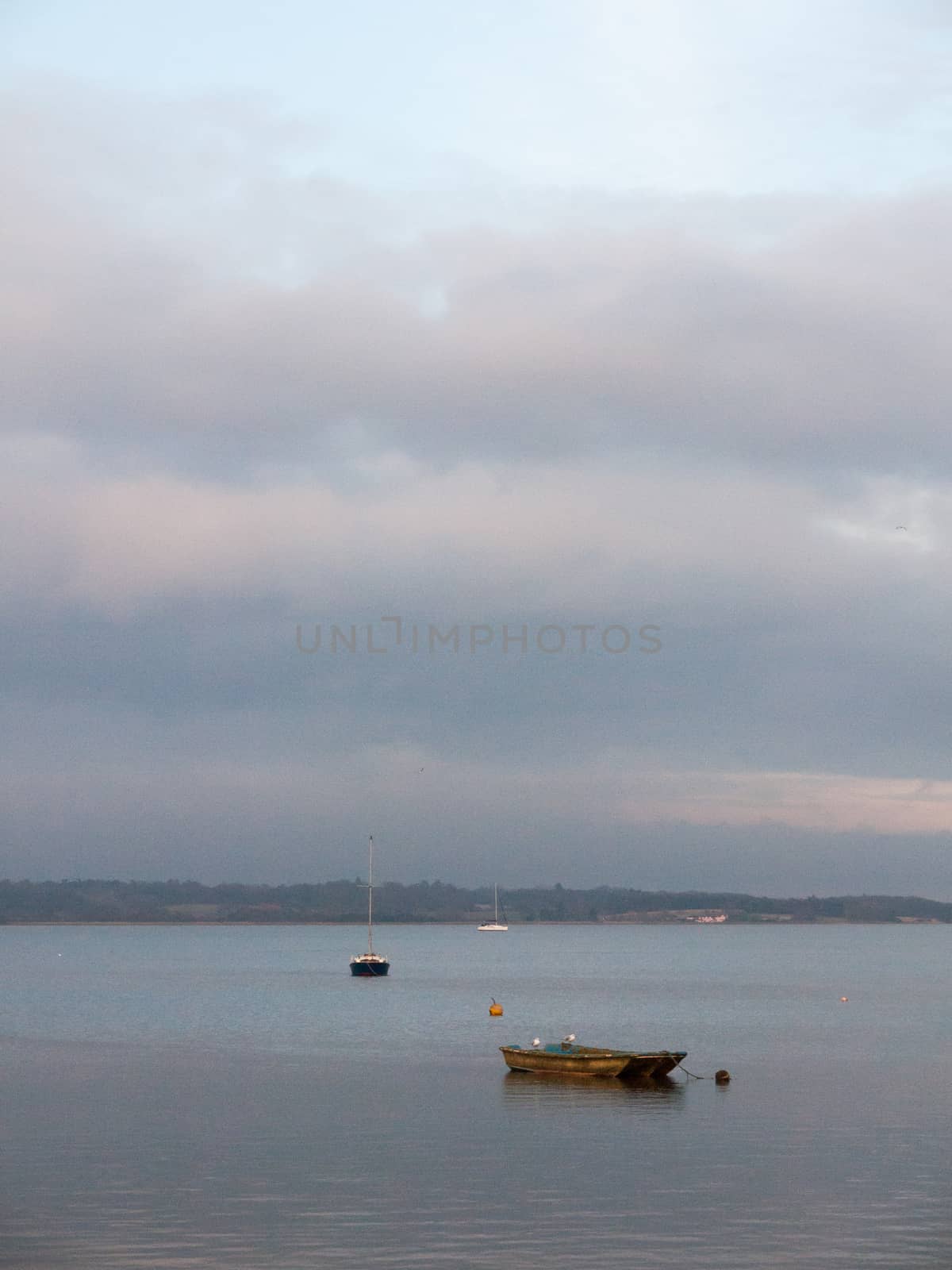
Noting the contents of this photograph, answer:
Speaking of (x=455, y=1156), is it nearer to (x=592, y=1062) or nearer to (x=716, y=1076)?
(x=592, y=1062)

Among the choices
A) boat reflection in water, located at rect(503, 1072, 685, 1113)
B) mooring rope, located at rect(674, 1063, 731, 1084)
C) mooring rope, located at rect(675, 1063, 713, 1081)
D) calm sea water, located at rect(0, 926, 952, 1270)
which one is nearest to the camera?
calm sea water, located at rect(0, 926, 952, 1270)

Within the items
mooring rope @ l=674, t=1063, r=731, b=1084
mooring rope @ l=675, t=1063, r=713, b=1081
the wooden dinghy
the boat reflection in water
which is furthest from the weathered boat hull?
Answer: mooring rope @ l=675, t=1063, r=713, b=1081

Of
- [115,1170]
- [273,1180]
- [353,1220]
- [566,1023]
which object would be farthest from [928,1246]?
[566,1023]

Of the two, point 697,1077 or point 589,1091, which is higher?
point 589,1091

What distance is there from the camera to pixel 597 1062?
310 ft

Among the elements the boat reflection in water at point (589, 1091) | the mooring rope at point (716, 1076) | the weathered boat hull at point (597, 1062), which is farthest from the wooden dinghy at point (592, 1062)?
the mooring rope at point (716, 1076)

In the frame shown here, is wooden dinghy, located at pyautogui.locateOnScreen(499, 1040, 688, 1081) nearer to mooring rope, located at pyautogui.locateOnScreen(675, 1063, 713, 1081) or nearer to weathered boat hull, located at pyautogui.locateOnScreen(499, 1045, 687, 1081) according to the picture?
weathered boat hull, located at pyautogui.locateOnScreen(499, 1045, 687, 1081)

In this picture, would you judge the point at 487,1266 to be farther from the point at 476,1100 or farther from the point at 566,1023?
the point at 566,1023

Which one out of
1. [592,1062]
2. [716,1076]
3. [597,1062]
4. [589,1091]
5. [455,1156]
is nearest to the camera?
[455,1156]

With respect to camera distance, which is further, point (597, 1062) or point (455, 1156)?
point (597, 1062)

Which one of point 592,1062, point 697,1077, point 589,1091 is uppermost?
point 592,1062

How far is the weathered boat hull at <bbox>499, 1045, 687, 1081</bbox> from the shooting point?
306 ft

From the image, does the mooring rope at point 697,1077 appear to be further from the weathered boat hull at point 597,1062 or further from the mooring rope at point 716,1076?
the weathered boat hull at point 597,1062

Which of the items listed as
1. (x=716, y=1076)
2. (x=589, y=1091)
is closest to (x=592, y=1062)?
(x=589, y=1091)
